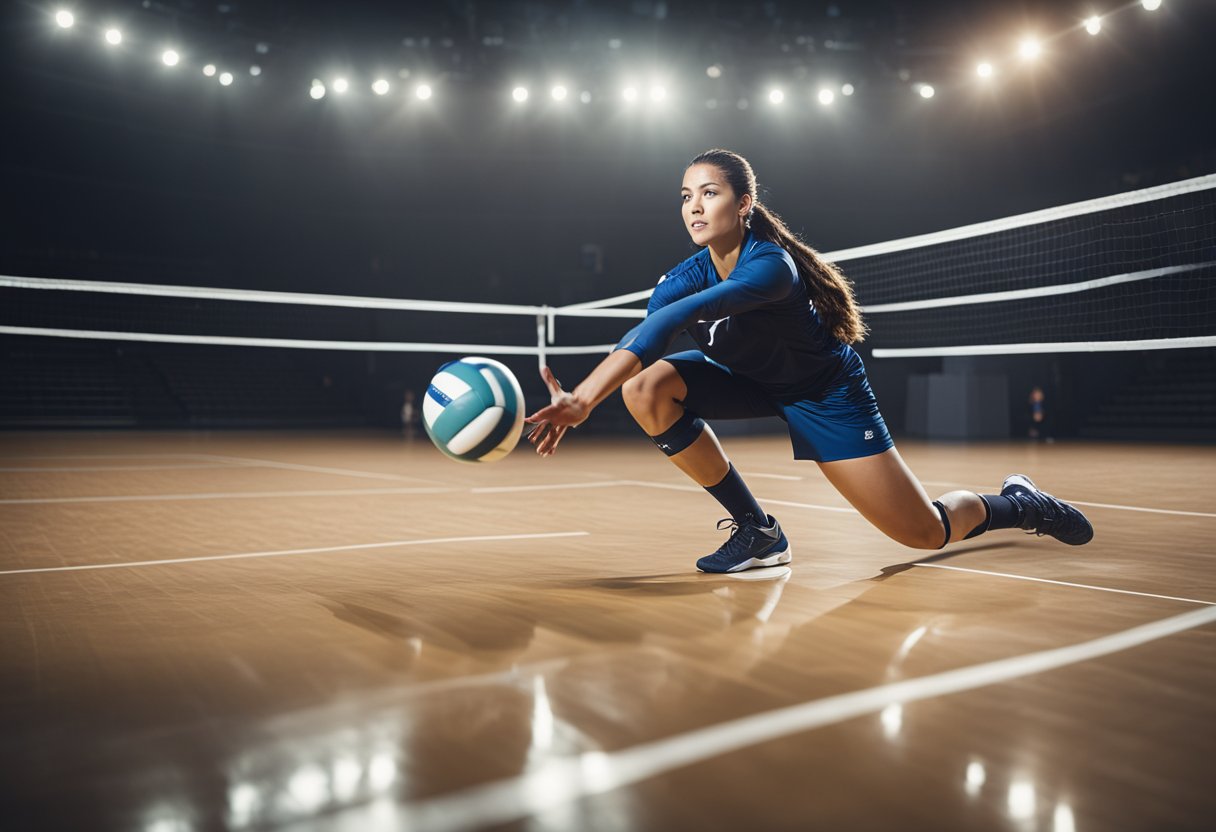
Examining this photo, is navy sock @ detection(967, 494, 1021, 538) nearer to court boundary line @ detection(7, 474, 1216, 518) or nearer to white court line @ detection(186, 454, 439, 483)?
court boundary line @ detection(7, 474, 1216, 518)

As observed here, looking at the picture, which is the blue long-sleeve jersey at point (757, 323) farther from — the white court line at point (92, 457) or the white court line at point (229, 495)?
the white court line at point (92, 457)

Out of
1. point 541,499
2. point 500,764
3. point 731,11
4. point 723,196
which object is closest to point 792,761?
point 500,764

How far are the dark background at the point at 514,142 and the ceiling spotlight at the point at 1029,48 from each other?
170 millimetres

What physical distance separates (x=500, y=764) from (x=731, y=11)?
16328 mm

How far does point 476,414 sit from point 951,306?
16.6 m

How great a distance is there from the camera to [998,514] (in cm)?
380

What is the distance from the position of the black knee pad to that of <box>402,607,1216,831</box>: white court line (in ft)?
5.18

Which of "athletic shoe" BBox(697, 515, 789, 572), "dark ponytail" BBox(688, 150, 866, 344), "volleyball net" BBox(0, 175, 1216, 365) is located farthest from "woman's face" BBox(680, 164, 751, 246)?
"volleyball net" BBox(0, 175, 1216, 365)

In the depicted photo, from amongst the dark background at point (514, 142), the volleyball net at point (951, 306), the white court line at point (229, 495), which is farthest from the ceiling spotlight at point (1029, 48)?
the white court line at point (229, 495)

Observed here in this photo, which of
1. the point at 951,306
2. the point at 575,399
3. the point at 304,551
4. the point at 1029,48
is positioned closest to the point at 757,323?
the point at 575,399

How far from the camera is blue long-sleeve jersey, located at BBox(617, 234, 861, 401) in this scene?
302 cm

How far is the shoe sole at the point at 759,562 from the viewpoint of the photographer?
3623 millimetres

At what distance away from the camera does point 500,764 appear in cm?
162

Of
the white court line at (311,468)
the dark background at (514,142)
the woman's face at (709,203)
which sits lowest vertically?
the white court line at (311,468)
